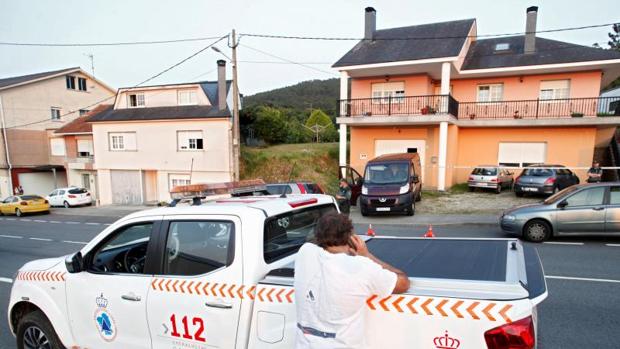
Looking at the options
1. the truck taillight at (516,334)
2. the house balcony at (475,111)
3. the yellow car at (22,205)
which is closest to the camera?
the truck taillight at (516,334)

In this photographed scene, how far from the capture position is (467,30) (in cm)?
2039

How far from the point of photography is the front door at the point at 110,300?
288 centimetres

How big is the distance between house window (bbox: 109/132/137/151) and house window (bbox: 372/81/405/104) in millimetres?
17100

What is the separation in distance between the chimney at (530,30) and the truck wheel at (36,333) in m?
24.4

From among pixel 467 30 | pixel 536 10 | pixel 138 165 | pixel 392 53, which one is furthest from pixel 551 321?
pixel 138 165

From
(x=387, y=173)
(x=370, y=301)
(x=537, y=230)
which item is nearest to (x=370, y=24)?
(x=387, y=173)

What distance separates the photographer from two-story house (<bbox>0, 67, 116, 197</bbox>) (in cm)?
2959

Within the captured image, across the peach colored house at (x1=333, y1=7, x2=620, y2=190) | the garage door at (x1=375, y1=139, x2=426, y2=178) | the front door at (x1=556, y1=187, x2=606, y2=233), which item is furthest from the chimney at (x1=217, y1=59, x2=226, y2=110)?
the front door at (x1=556, y1=187, x2=606, y2=233)

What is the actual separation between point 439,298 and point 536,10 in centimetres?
2454

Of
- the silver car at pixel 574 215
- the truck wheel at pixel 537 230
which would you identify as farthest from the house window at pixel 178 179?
the truck wheel at pixel 537 230

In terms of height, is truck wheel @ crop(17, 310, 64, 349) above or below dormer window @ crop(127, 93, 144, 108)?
below

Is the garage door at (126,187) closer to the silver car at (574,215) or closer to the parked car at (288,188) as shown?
the parked car at (288,188)

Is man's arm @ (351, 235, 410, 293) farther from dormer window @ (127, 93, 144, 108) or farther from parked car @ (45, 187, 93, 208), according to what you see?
parked car @ (45, 187, 93, 208)

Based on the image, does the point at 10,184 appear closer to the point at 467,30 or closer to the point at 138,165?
the point at 138,165
